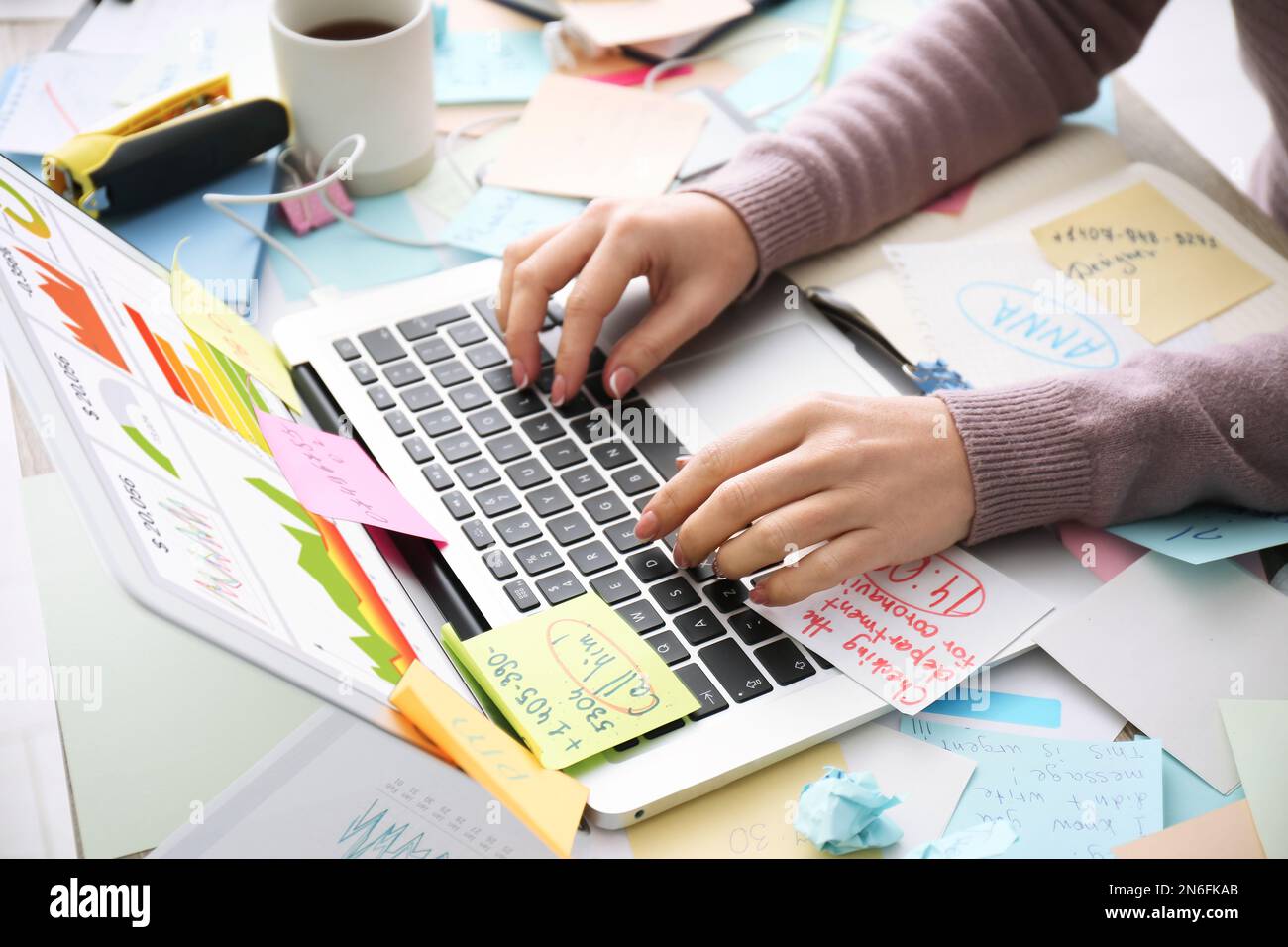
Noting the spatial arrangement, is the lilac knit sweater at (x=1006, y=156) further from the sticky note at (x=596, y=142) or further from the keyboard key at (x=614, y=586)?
the keyboard key at (x=614, y=586)

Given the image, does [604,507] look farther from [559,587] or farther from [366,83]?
[366,83]

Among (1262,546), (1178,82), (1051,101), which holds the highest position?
(1051,101)

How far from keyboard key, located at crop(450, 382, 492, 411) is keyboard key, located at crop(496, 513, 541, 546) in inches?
4.0

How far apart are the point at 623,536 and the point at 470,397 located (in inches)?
6.1

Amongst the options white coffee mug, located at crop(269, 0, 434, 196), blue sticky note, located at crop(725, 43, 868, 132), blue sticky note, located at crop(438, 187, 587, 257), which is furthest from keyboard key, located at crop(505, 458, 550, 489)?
blue sticky note, located at crop(725, 43, 868, 132)

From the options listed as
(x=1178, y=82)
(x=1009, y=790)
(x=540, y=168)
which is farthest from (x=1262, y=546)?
(x=1178, y=82)

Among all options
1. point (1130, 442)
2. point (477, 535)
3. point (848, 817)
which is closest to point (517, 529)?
point (477, 535)

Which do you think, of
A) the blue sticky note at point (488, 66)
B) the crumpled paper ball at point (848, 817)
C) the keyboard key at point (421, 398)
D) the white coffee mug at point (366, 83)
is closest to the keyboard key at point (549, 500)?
the keyboard key at point (421, 398)

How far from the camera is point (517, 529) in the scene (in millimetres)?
661

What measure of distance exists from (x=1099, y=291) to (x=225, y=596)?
63 cm

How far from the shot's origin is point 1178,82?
1.59m

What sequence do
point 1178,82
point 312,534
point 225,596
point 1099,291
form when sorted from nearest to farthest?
point 225,596 → point 312,534 → point 1099,291 → point 1178,82
